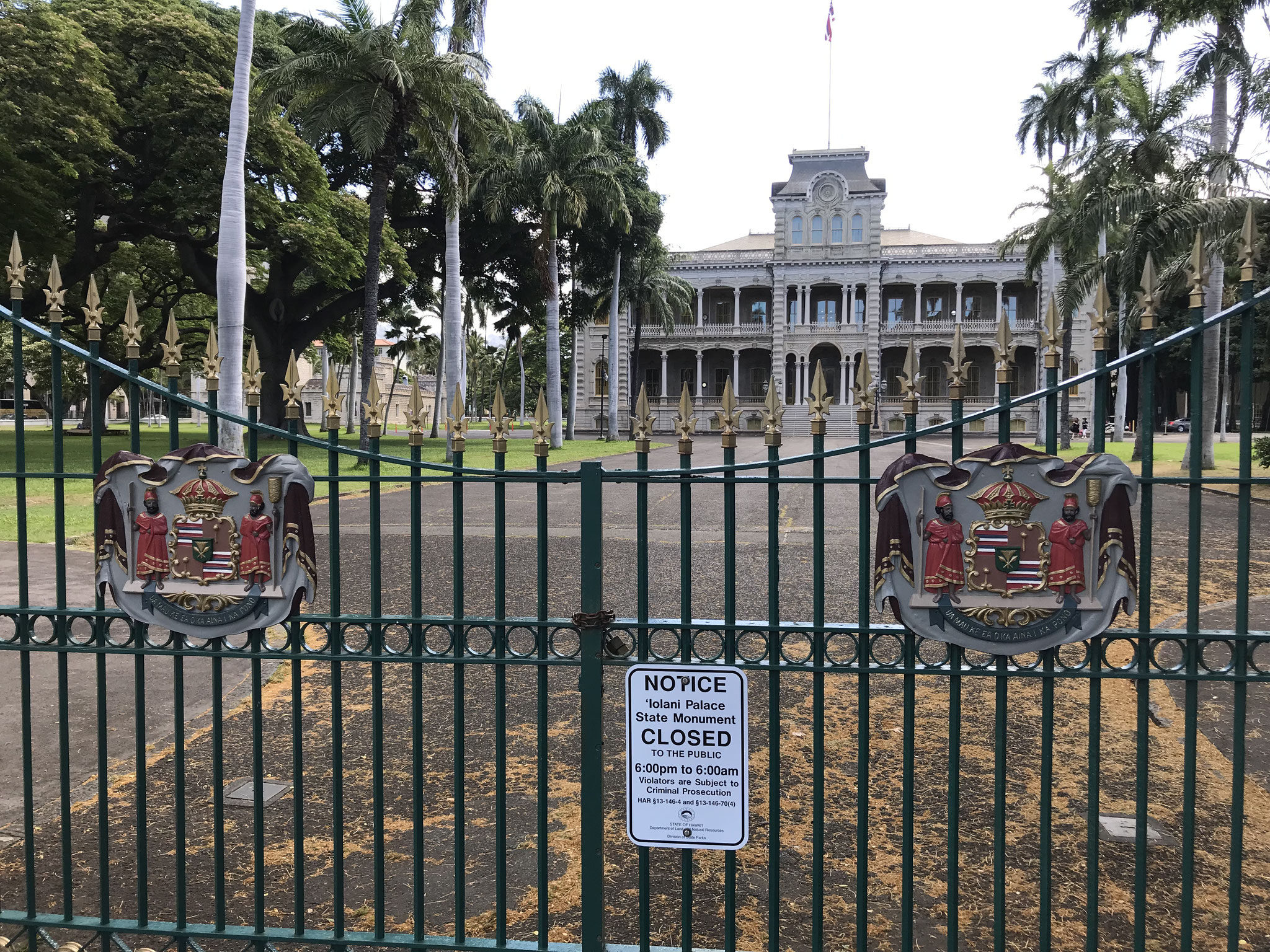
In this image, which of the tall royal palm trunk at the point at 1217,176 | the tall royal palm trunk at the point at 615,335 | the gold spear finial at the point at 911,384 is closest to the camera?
the gold spear finial at the point at 911,384

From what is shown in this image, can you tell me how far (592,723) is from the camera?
8.98 ft

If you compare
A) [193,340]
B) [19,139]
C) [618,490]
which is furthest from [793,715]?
[193,340]

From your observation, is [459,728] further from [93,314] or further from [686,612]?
[93,314]

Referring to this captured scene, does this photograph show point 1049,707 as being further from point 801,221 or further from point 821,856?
point 801,221

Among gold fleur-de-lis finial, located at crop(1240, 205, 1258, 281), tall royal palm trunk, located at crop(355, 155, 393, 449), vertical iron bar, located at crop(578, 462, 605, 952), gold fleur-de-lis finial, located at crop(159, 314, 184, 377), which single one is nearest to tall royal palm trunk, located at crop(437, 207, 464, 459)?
tall royal palm trunk, located at crop(355, 155, 393, 449)

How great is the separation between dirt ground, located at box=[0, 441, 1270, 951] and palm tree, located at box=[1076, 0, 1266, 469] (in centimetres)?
1716

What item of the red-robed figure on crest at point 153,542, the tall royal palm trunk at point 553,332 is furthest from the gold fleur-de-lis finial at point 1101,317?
the tall royal palm trunk at point 553,332

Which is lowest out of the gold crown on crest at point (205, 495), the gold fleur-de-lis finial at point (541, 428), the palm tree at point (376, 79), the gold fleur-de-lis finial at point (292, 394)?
the gold crown on crest at point (205, 495)

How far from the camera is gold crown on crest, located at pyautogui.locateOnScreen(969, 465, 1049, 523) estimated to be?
2.59m

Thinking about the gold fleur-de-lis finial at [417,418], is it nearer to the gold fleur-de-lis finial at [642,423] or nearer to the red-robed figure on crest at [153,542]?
the gold fleur-de-lis finial at [642,423]

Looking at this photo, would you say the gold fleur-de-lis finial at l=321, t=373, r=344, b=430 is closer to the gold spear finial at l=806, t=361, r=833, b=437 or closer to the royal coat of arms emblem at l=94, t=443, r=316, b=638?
the royal coat of arms emblem at l=94, t=443, r=316, b=638

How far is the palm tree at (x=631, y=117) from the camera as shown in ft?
134

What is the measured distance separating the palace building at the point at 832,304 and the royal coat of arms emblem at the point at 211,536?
173 feet

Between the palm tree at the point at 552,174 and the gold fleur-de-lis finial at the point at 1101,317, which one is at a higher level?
Answer: the palm tree at the point at 552,174
